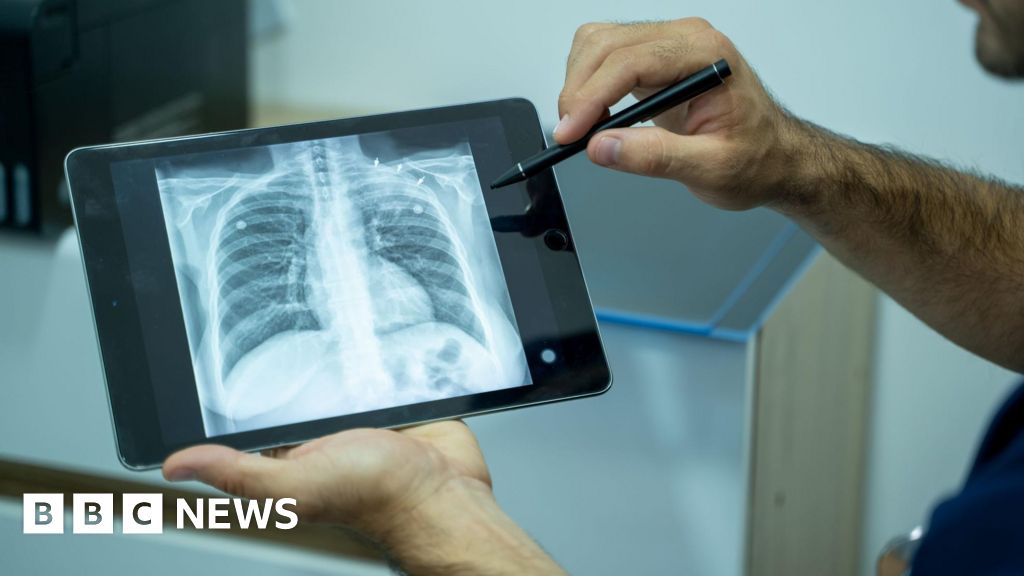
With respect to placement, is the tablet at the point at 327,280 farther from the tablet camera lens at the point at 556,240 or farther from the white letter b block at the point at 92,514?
the white letter b block at the point at 92,514

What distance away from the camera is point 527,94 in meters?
1.20

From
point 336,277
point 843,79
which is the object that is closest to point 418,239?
point 336,277

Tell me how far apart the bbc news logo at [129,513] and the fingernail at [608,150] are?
46 centimetres

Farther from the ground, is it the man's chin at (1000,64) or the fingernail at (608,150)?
the man's chin at (1000,64)

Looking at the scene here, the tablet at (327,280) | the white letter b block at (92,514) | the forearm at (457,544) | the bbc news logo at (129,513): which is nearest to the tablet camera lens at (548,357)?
the tablet at (327,280)

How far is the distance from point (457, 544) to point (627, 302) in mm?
278

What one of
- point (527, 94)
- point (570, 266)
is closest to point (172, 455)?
point (570, 266)

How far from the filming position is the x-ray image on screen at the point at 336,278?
63 cm

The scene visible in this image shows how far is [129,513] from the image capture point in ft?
3.30

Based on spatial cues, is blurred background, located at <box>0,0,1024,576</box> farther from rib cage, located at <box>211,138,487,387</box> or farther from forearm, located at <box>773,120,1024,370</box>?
rib cage, located at <box>211,138,487,387</box>

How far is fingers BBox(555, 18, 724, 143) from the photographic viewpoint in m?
0.69

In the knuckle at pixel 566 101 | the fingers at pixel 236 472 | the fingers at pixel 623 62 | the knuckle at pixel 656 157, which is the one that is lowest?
the fingers at pixel 236 472

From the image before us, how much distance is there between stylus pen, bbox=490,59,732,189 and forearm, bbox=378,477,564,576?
21 centimetres

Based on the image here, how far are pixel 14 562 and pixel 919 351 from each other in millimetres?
949
